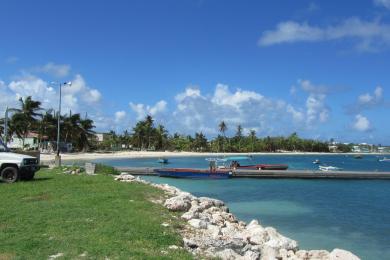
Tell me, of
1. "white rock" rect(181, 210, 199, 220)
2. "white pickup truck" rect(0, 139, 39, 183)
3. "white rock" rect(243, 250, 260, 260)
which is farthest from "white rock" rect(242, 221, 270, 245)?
"white pickup truck" rect(0, 139, 39, 183)

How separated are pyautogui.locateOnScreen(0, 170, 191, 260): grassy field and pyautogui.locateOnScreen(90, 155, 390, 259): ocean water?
8.07 metres

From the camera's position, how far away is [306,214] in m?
27.3

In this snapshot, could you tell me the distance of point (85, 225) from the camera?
11.2m

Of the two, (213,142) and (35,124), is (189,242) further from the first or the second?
(213,142)

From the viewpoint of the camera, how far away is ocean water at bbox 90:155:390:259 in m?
19.8

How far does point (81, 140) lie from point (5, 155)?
9194 centimetres

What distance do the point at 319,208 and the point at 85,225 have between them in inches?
873

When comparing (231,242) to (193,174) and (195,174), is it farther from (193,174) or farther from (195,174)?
(193,174)

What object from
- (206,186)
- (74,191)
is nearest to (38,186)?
(74,191)

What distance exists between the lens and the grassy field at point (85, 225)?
355 inches

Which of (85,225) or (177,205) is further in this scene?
(177,205)

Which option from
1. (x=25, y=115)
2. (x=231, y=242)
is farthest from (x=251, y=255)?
(x=25, y=115)

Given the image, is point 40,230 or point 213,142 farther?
point 213,142

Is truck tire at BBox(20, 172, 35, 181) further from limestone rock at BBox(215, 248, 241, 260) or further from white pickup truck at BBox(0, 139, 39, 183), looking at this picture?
limestone rock at BBox(215, 248, 241, 260)
